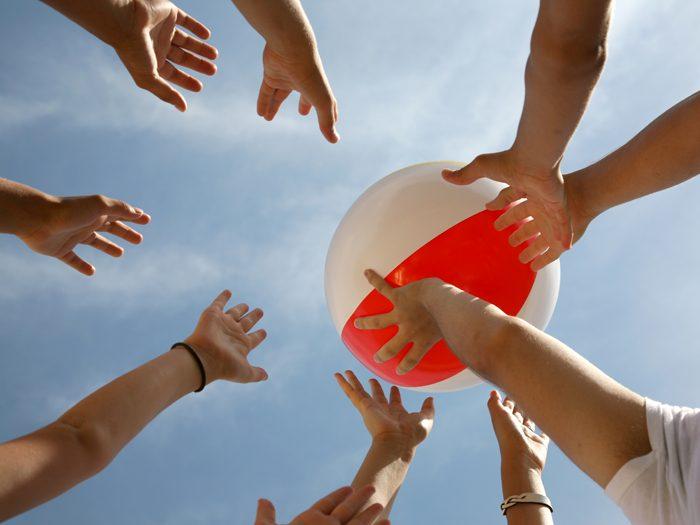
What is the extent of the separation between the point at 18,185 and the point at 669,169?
3415 mm

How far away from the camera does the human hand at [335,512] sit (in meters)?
2.49

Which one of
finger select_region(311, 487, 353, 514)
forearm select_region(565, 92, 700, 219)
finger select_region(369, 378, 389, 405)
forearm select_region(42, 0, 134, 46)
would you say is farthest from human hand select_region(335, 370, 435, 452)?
forearm select_region(42, 0, 134, 46)

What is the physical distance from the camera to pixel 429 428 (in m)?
4.02

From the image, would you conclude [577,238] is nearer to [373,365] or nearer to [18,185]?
[373,365]

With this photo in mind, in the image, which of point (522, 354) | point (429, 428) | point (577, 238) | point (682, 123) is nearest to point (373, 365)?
point (429, 428)

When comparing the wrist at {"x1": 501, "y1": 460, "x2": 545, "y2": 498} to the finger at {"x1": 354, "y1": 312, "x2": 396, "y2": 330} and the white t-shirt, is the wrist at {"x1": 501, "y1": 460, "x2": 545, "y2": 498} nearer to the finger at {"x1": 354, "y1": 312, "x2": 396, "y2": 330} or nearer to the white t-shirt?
the finger at {"x1": 354, "y1": 312, "x2": 396, "y2": 330}

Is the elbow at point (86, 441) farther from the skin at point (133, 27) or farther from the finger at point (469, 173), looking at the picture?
the finger at point (469, 173)

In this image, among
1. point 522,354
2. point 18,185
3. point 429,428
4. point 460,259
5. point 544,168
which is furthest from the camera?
point 429,428

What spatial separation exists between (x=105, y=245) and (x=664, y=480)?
3576 mm

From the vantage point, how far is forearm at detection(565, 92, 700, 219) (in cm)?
313

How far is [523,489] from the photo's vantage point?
3361 millimetres

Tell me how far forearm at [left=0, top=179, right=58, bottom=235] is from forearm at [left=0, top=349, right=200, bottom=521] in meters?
1.32

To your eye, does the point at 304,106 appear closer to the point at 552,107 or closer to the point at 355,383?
the point at 552,107

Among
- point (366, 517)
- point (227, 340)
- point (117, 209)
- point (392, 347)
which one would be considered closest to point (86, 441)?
point (366, 517)
